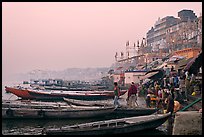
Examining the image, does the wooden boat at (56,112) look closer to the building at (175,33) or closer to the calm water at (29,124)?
the calm water at (29,124)

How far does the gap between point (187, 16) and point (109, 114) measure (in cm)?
6733

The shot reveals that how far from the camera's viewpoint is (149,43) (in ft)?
322

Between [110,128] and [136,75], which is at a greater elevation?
[136,75]

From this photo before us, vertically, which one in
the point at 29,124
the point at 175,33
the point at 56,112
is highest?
the point at 175,33

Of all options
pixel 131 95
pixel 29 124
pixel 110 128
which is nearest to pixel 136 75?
pixel 131 95

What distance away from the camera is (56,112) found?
15.5 meters

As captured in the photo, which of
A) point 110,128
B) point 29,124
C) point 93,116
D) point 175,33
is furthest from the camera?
point 175,33

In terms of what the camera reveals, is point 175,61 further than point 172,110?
Yes

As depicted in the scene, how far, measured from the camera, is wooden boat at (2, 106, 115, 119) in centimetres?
1525

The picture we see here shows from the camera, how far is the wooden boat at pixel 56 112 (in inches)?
600

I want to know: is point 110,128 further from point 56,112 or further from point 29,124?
point 29,124

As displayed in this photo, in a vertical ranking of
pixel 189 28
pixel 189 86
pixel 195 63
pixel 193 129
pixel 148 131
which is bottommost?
pixel 148 131

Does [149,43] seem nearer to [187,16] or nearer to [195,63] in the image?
[187,16]

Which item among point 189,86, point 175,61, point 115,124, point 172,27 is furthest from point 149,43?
point 115,124
